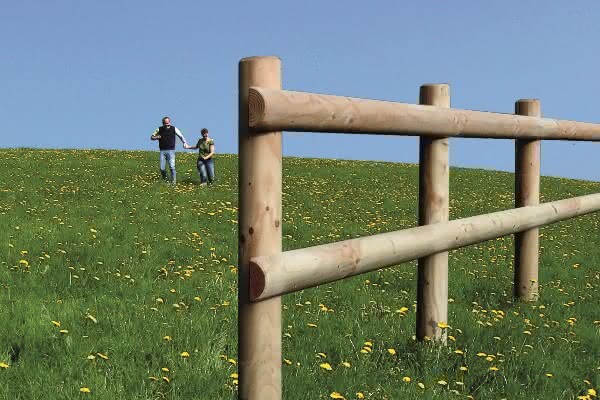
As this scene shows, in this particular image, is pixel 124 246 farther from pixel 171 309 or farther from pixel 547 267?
pixel 547 267

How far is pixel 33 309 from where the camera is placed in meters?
6.43

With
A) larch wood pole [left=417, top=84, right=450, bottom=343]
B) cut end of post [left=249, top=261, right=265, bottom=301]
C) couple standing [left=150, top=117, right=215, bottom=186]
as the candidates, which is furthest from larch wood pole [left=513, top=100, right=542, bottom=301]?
couple standing [left=150, top=117, right=215, bottom=186]

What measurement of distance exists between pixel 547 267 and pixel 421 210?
20.2ft

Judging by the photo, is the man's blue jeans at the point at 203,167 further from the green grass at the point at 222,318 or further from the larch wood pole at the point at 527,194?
the larch wood pole at the point at 527,194

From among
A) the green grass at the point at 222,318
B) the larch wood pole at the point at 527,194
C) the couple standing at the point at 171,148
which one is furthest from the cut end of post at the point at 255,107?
the couple standing at the point at 171,148

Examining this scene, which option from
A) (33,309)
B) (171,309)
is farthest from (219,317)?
(33,309)

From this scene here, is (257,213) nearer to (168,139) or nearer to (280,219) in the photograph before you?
(280,219)

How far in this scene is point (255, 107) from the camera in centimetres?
363

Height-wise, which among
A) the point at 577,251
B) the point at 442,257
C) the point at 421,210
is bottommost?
the point at 577,251

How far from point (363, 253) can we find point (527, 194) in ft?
12.7

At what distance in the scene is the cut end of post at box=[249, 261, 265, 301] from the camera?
3654 millimetres

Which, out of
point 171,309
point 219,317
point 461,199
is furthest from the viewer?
point 461,199

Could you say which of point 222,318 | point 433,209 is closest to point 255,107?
point 433,209

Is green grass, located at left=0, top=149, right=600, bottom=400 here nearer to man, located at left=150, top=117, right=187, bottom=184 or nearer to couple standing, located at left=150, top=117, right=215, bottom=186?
couple standing, located at left=150, top=117, right=215, bottom=186
